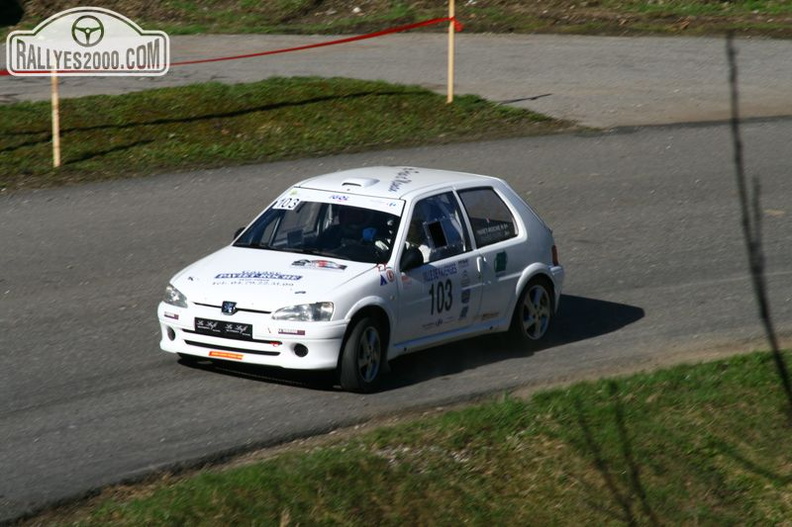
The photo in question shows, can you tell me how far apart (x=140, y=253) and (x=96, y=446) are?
5800 mm

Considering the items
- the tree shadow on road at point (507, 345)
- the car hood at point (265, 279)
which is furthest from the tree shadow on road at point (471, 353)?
the car hood at point (265, 279)

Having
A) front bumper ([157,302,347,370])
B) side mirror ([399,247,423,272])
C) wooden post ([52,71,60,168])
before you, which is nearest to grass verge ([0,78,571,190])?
wooden post ([52,71,60,168])

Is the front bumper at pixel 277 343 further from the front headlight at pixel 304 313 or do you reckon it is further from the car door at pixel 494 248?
the car door at pixel 494 248

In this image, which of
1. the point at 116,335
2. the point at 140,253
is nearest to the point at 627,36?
the point at 140,253

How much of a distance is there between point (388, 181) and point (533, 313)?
1.85m

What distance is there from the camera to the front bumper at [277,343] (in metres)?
9.98

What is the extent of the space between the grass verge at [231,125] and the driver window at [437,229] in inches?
299

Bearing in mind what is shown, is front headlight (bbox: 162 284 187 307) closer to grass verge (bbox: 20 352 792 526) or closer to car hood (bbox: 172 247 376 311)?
car hood (bbox: 172 247 376 311)

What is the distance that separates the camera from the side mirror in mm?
10758

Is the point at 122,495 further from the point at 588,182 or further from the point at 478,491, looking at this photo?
the point at 588,182

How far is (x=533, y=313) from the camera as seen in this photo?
39.9 ft

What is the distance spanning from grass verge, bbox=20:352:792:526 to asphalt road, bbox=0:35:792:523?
626 mm

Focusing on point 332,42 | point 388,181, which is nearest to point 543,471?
point 388,181

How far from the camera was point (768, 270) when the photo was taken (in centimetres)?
1488
